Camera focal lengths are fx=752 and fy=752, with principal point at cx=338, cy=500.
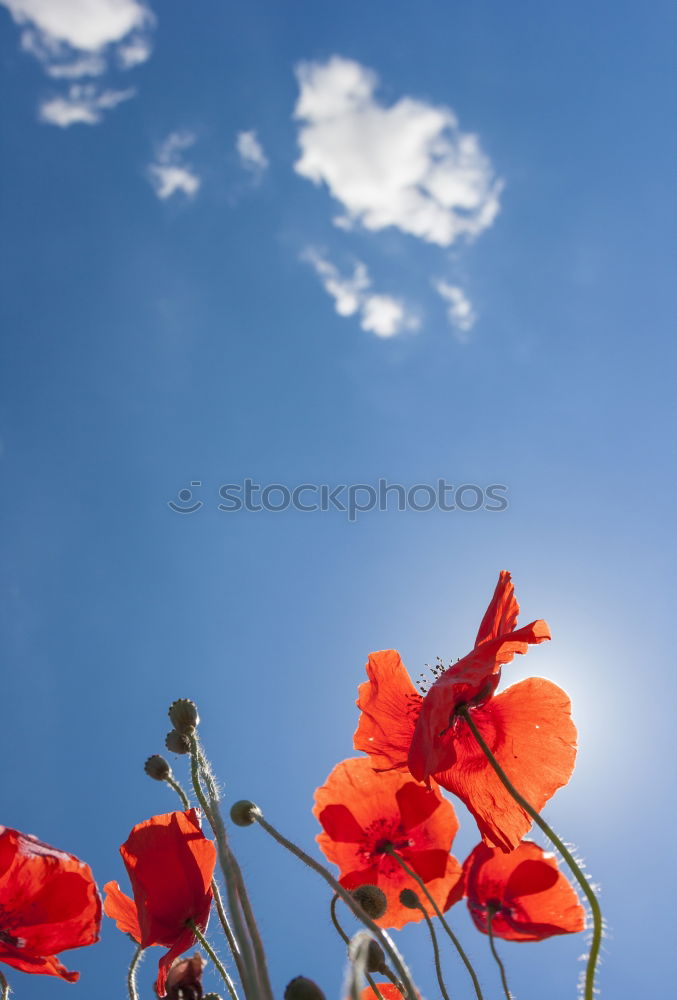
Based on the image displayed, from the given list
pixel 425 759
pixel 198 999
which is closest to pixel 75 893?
pixel 198 999

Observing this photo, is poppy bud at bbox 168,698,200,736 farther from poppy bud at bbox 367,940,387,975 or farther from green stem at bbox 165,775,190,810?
poppy bud at bbox 367,940,387,975

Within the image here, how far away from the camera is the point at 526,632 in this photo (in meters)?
1.19

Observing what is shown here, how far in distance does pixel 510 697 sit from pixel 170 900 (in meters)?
0.65

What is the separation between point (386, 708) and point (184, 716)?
411mm

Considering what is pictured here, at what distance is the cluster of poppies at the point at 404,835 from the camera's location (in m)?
1.14

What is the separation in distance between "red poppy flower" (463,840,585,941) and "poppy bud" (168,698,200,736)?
1.89 feet

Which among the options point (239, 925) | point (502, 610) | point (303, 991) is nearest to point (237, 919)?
point (239, 925)

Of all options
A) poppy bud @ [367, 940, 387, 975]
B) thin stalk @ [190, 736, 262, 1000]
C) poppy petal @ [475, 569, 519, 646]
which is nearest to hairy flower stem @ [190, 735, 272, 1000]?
thin stalk @ [190, 736, 262, 1000]

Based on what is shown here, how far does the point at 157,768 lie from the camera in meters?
1.47

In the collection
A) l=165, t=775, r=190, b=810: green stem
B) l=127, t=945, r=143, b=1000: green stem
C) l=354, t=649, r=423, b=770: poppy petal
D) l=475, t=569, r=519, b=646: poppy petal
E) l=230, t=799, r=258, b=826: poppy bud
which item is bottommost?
l=127, t=945, r=143, b=1000: green stem

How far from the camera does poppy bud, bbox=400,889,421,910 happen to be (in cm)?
133

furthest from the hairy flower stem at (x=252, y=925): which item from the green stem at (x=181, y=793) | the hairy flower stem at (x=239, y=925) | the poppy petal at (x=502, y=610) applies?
the poppy petal at (x=502, y=610)

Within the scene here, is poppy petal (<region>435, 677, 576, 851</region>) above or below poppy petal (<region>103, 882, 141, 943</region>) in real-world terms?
above

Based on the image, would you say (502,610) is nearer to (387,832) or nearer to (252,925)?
(387,832)
